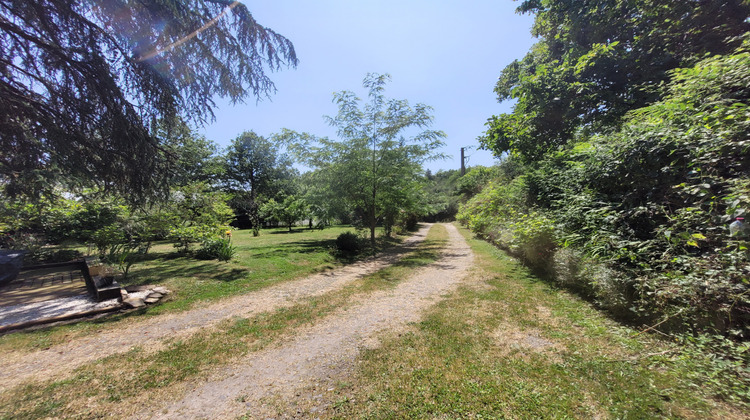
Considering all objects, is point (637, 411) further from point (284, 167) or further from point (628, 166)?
point (284, 167)

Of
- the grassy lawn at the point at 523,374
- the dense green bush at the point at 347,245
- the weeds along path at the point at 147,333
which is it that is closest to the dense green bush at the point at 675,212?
the grassy lawn at the point at 523,374

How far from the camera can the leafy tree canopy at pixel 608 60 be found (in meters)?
6.30

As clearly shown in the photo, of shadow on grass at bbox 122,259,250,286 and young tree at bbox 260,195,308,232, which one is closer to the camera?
shadow on grass at bbox 122,259,250,286

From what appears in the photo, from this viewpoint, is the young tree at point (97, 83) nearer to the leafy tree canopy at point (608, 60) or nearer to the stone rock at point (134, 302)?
the stone rock at point (134, 302)

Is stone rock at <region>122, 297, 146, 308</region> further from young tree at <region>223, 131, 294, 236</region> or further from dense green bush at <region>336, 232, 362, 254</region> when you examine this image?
young tree at <region>223, 131, 294, 236</region>

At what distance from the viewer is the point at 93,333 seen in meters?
3.76

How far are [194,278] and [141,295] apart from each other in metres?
1.44

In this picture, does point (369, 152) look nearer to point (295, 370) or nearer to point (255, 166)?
point (295, 370)

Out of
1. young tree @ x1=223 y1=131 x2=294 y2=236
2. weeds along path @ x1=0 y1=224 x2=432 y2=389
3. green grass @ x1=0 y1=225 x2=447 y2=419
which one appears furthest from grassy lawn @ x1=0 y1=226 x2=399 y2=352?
young tree @ x1=223 y1=131 x2=294 y2=236

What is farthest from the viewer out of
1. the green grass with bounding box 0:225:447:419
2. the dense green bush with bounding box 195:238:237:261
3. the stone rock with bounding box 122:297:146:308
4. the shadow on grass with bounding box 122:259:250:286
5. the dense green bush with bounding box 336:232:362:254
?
the dense green bush with bounding box 336:232:362:254

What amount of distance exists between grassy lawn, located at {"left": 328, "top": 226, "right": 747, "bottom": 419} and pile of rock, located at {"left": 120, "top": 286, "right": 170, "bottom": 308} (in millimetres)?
4619

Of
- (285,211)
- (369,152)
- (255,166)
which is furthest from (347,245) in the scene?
(255,166)

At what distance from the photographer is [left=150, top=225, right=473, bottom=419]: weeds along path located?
2.32 m

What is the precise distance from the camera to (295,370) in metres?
2.91
